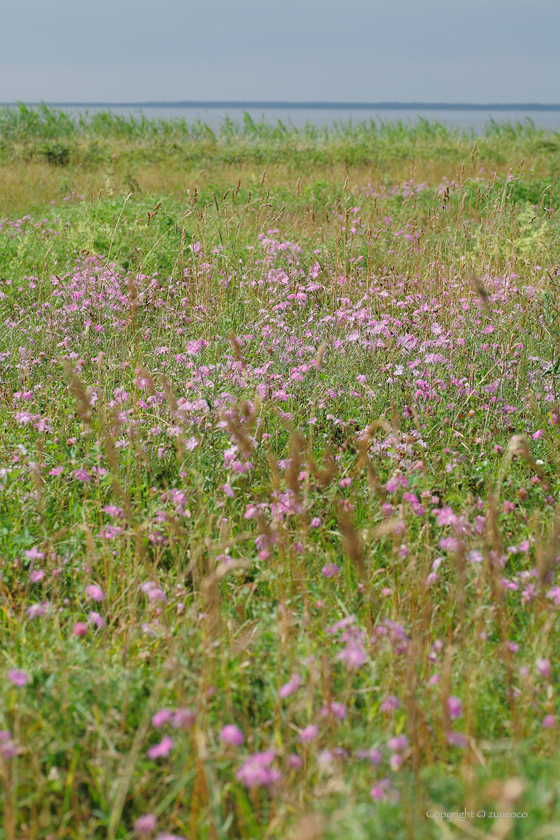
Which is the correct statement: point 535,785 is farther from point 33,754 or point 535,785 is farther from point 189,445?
point 189,445

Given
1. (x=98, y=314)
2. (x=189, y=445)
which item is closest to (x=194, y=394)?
(x=189, y=445)

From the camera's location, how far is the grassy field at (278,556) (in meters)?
1.38

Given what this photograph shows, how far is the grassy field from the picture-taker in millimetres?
1376

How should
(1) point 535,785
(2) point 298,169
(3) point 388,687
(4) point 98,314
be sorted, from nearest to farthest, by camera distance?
(1) point 535,785, (3) point 388,687, (4) point 98,314, (2) point 298,169

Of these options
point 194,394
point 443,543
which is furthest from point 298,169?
point 443,543

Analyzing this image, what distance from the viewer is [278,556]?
2.26m

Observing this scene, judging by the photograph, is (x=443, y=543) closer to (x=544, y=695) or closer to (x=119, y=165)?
(x=544, y=695)

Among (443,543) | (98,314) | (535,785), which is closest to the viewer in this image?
(535,785)

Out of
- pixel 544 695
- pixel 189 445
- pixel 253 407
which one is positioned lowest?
Result: pixel 544 695

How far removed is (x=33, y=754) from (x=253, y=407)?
140 centimetres

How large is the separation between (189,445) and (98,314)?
2.21 m

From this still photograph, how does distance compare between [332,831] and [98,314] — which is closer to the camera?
[332,831]

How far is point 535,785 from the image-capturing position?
4.32 ft

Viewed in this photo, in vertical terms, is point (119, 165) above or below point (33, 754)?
above
